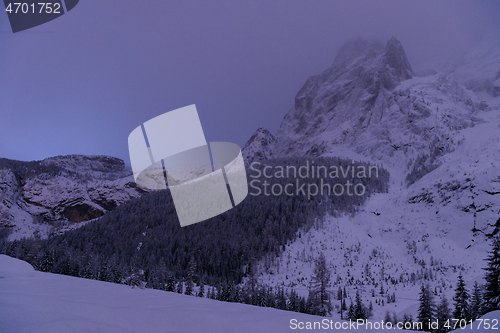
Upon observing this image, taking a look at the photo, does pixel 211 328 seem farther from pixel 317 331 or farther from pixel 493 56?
pixel 493 56

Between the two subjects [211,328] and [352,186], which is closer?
[211,328]

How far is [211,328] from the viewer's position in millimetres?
6883

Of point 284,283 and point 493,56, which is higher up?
point 493,56

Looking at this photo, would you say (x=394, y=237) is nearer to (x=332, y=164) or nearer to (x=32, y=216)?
(x=332, y=164)

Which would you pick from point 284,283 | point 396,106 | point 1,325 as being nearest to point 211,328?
point 1,325

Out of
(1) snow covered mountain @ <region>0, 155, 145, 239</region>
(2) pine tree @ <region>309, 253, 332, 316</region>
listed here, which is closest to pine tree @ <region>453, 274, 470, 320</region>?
(2) pine tree @ <region>309, 253, 332, 316</region>

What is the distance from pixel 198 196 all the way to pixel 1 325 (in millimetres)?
119419

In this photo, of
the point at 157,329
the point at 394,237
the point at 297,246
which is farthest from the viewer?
the point at 297,246

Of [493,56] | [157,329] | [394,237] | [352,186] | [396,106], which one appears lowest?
[394,237]

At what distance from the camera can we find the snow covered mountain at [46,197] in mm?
150375

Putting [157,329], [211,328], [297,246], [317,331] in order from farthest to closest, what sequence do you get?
[297,246] < [317,331] < [211,328] < [157,329]

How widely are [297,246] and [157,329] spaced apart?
7461 centimetres

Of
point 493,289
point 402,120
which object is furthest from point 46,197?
point 402,120

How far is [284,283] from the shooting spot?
2370 inches
